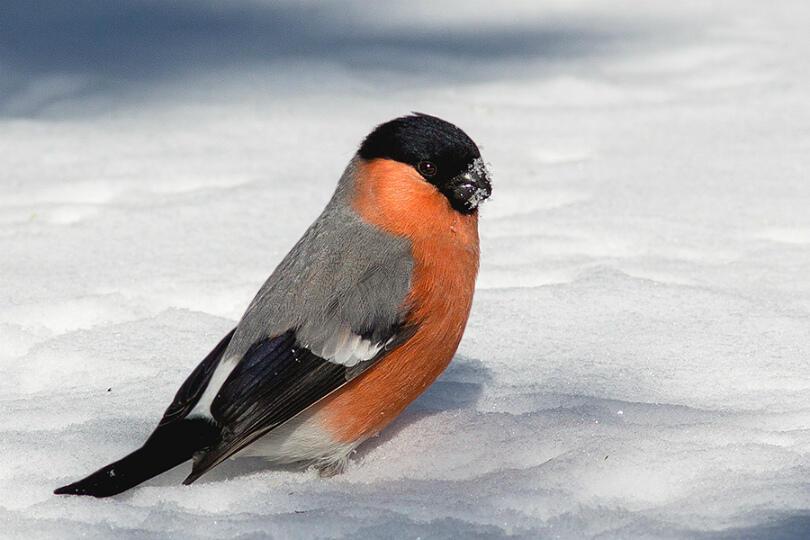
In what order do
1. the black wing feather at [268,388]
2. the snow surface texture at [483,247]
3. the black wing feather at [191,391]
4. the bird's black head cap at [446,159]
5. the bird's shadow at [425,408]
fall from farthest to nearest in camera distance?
1. the bird's black head cap at [446,159]
2. the bird's shadow at [425,408]
3. the black wing feather at [191,391]
4. the black wing feather at [268,388]
5. the snow surface texture at [483,247]

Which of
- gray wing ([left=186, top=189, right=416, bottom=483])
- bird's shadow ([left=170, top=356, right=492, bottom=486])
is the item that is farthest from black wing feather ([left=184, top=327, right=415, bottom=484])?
bird's shadow ([left=170, top=356, right=492, bottom=486])

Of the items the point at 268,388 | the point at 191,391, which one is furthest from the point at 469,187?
the point at 191,391

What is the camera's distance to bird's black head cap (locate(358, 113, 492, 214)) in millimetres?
4047

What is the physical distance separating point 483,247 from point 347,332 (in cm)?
208

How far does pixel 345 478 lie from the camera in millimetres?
3809

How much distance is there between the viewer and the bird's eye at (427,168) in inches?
160

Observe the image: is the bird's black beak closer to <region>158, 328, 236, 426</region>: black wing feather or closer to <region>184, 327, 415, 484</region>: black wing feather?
<region>184, 327, 415, 484</region>: black wing feather

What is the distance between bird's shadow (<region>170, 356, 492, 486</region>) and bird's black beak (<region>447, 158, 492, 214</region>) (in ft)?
2.16

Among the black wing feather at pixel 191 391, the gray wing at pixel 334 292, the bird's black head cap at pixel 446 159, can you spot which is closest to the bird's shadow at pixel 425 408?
the black wing feather at pixel 191 391

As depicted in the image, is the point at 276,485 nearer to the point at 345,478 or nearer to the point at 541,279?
the point at 345,478

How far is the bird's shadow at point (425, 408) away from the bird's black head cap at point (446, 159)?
0.65m

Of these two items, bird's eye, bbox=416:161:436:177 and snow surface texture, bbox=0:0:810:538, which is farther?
bird's eye, bbox=416:161:436:177

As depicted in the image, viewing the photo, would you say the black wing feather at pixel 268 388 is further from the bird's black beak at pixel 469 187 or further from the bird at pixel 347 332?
the bird's black beak at pixel 469 187

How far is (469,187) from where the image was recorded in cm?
405
